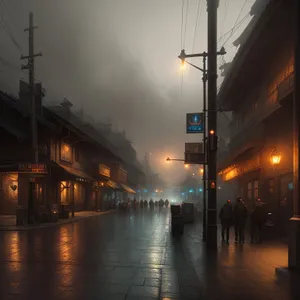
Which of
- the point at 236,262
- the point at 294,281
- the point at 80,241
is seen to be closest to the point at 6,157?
the point at 80,241

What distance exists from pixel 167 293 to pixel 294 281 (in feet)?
9.81

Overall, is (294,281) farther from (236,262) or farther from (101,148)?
(101,148)

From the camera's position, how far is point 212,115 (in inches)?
525

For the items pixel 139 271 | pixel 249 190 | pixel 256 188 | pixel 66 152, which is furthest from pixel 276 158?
pixel 66 152

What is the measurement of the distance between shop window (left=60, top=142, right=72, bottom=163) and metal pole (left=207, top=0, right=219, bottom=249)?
71.0 ft

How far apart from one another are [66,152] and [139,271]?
26.6 meters

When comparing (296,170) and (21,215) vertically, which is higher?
(296,170)

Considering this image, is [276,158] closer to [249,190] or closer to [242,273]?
[242,273]

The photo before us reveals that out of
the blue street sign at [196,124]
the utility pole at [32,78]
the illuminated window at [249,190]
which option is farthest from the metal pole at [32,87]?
the illuminated window at [249,190]

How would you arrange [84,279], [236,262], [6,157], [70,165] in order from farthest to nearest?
[70,165], [6,157], [236,262], [84,279]

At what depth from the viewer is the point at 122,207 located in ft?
139

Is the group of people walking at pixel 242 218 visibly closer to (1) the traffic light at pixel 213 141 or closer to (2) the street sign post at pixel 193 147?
(2) the street sign post at pixel 193 147

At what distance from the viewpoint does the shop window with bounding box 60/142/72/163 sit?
108ft

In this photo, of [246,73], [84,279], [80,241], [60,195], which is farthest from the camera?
[60,195]
